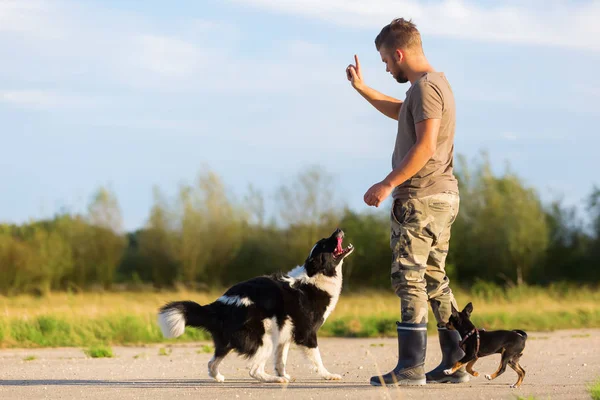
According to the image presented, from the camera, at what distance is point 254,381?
7.85 meters

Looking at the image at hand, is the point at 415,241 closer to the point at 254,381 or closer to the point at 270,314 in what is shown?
the point at 270,314

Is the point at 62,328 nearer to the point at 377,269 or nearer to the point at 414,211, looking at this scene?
the point at 414,211

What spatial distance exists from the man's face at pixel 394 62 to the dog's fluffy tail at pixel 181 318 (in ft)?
9.09

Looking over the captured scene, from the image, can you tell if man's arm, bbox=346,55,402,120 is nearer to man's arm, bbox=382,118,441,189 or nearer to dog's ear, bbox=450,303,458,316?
man's arm, bbox=382,118,441,189

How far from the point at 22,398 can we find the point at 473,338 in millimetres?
3904

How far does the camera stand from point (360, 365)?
952cm

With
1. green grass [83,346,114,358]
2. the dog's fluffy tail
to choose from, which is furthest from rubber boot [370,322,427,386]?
green grass [83,346,114,358]

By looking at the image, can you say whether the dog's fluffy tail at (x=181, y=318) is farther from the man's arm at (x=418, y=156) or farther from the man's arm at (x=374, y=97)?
the man's arm at (x=374, y=97)

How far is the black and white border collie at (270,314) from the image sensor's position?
7.27 metres

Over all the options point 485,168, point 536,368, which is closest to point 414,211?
point 536,368

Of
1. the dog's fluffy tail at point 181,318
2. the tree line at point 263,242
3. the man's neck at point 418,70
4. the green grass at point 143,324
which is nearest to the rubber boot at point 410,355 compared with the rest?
the dog's fluffy tail at point 181,318

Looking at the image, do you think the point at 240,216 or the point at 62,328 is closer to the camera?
the point at 62,328

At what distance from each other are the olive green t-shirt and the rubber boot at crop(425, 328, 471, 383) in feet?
4.32

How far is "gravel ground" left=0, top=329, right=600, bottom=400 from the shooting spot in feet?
21.5
